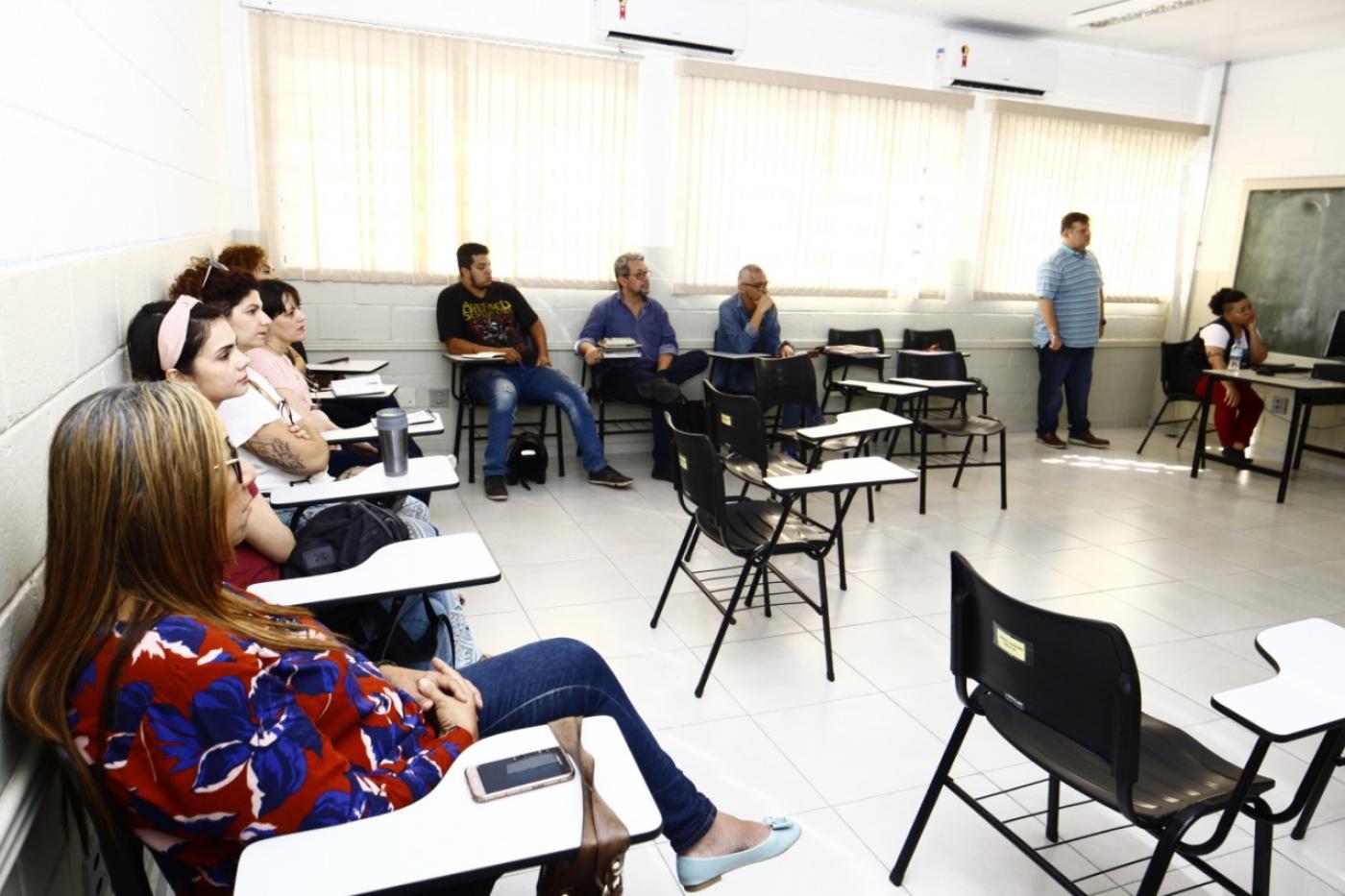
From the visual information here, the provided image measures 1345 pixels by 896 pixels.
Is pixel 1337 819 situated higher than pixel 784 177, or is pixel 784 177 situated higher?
pixel 784 177

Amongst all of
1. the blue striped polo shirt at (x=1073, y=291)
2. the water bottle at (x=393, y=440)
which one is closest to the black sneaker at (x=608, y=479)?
the water bottle at (x=393, y=440)

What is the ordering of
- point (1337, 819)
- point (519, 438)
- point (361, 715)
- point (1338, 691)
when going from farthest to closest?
point (519, 438) → point (1337, 819) → point (1338, 691) → point (361, 715)

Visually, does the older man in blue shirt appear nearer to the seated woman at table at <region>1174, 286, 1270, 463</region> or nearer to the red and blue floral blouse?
the seated woman at table at <region>1174, 286, 1270, 463</region>

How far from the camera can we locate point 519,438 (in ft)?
15.8

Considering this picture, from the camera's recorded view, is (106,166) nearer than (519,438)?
Yes

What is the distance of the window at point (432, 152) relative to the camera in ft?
15.0

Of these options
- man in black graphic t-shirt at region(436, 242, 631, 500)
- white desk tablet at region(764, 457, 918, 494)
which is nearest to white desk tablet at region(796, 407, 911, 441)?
white desk tablet at region(764, 457, 918, 494)

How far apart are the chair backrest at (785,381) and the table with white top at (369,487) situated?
2.38m

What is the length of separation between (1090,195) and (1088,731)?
20.2ft

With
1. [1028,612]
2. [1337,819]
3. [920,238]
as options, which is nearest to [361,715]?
[1028,612]

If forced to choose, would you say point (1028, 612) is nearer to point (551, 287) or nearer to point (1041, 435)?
point (551, 287)

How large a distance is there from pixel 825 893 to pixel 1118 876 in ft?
2.12

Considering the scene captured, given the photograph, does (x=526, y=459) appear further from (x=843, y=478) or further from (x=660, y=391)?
(x=843, y=478)

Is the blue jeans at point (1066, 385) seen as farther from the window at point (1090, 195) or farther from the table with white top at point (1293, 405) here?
the table with white top at point (1293, 405)
